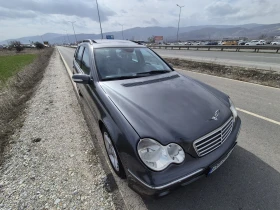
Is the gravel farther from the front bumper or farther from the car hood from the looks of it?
the car hood

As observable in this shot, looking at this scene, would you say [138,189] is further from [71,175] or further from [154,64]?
[154,64]

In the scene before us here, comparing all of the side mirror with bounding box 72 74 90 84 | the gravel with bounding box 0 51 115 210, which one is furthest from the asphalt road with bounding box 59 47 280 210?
the side mirror with bounding box 72 74 90 84

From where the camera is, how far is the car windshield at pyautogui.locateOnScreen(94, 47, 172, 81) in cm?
286

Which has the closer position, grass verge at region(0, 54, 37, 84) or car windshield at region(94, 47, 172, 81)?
car windshield at region(94, 47, 172, 81)

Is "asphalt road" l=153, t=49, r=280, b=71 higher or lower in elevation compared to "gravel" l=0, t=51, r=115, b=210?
lower

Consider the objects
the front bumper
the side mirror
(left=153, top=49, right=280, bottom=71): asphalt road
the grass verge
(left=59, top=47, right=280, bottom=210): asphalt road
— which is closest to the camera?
the front bumper

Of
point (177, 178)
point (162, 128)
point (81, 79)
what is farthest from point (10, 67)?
point (177, 178)

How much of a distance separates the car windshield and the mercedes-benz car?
0.32 ft

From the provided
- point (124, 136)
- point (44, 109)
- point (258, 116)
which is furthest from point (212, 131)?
point (44, 109)

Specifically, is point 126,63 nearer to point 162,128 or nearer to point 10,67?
point 162,128

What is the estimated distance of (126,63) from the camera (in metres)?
3.13

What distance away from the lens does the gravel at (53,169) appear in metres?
2.05

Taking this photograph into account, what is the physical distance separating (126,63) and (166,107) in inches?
58.9

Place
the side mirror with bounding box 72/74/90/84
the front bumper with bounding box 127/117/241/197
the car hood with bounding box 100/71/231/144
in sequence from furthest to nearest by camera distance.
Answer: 1. the side mirror with bounding box 72/74/90/84
2. the car hood with bounding box 100/71/231/144
3. the front bumper with bounding box 127/117/241/197
